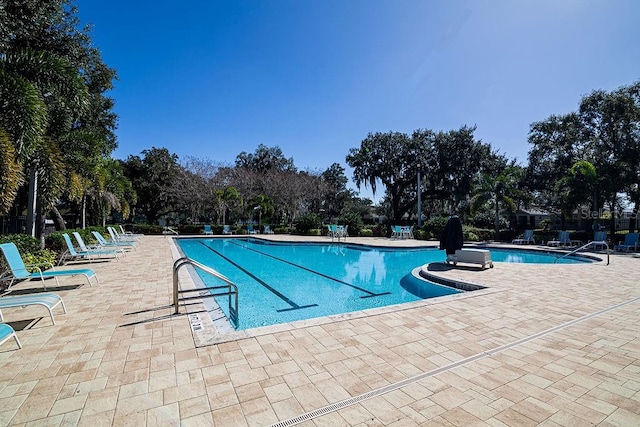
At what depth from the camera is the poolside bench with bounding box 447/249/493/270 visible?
8695mm

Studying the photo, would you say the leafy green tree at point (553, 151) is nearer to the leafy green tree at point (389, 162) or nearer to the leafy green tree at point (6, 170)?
the leafy green tree at point (389, 162)

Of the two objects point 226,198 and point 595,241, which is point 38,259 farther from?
point 595,241

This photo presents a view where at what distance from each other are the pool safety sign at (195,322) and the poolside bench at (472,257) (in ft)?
25.0

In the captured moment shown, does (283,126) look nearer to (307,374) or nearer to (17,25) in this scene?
(17,25)

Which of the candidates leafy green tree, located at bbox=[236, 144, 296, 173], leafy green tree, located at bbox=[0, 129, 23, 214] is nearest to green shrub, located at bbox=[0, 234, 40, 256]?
leafy green tree, located at bbox=[0, 129, 23, 214]

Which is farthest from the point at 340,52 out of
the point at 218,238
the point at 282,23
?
the point at 218,238

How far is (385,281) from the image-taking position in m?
8.90

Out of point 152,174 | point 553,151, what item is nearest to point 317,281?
point 553,151

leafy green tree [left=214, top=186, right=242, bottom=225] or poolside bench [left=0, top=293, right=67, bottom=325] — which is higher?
leafy green tree [left=214, top=186, right=242, bottom=225]

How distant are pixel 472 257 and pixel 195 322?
786 centimetres

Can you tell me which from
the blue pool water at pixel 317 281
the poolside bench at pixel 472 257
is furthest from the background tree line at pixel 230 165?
the poolside bench at pixel 472 257

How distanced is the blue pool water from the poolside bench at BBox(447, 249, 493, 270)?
148cm

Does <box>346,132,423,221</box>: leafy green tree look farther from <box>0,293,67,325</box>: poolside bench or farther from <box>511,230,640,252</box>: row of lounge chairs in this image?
<box>0,293,67,325</box>: poolside bench

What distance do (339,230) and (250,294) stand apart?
12582 millimetres
